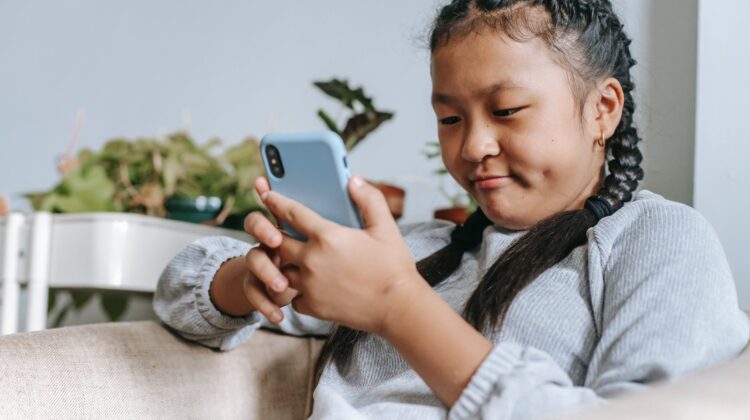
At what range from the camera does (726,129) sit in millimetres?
994

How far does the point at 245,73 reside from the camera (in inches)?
64.2

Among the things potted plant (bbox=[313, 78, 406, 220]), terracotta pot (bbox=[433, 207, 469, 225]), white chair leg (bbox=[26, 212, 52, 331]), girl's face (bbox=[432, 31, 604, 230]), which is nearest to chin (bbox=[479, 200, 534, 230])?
girl's face (bbox=[432, 31, 604, 230])

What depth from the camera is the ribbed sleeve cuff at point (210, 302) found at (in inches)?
30.8

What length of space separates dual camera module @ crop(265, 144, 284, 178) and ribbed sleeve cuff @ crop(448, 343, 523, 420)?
0.69 ft

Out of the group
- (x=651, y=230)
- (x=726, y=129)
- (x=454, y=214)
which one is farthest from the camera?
(x=454, y=214)

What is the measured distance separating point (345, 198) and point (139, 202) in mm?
871

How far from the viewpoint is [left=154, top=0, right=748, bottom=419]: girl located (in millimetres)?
551

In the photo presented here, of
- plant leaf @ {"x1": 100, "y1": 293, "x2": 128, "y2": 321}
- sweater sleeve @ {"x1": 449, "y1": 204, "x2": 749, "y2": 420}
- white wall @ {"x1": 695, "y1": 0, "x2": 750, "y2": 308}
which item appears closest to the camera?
sweater sleeve @ {"x1": 449, "y1": 204, "x2": 749, "y2": 420}

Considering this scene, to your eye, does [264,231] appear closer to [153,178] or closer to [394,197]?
[394,197]

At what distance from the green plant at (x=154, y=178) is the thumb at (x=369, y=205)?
79 centimetres

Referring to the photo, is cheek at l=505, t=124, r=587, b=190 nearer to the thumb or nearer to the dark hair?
the dark hair

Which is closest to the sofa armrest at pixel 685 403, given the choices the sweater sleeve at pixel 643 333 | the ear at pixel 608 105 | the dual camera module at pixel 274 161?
the sweater sleeve at pixel 643 333

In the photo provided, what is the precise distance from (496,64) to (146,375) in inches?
17.2

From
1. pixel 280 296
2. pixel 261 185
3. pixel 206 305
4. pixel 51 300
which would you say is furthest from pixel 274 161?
pixel 51 300
